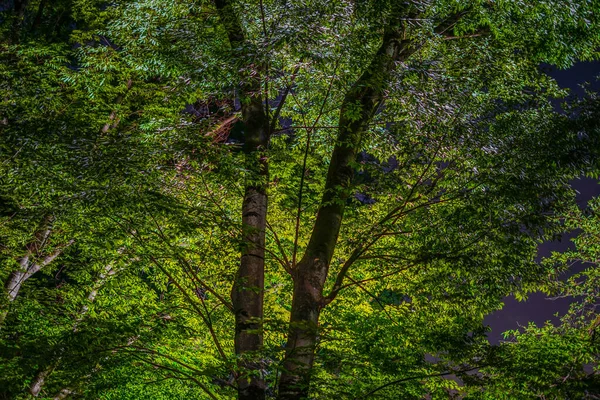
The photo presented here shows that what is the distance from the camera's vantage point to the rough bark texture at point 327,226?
6.15 meters

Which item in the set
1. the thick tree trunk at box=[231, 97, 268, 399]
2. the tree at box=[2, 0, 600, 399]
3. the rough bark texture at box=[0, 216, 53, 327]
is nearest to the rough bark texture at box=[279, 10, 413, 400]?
the tree at box=[2, 0, 600, 399]

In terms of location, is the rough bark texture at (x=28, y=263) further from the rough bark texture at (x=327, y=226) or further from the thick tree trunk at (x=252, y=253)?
the rough bark texture at (x=327, y=226)

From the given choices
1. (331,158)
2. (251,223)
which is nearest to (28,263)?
(251,223)

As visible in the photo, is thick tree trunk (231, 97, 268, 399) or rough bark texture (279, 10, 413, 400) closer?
rough bark texture (279, 10, 413, 400)

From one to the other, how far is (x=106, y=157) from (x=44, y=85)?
4222 millimetres

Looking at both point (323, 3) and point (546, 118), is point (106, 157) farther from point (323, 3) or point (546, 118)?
point (546, 118)

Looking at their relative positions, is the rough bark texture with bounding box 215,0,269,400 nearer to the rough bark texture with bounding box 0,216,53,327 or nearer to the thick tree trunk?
the thick tree trunk

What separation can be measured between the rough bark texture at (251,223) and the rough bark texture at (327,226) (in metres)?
0.49

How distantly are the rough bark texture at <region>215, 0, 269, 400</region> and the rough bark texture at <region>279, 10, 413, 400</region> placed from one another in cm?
49

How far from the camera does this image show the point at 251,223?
7211 millimetres

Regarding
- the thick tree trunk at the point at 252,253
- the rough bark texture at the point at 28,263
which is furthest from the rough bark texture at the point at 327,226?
the rough bark texture at the point at 28,263

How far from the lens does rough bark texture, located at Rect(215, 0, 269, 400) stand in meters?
6.43

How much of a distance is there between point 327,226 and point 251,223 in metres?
1.10

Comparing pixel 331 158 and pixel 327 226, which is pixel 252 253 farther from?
pixel 331 158
